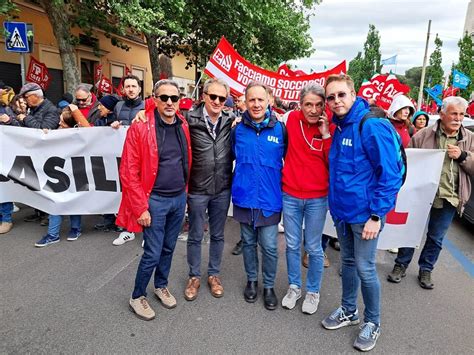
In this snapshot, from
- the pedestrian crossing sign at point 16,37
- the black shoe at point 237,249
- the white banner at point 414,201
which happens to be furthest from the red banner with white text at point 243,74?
the pedestrian crossing sign at point 16,37

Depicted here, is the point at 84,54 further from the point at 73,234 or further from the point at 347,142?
the point at 347,142

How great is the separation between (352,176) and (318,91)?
737mm

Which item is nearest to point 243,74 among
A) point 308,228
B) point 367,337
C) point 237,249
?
point 237,249

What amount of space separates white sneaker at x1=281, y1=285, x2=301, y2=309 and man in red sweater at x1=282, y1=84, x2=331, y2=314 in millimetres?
110

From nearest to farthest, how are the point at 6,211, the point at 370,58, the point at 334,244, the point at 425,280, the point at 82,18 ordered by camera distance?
the point at 425,280 → the point at 334,244 → the point at 6,211 → the point at 82,18 → the point at 370,58

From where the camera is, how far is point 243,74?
6.02 m

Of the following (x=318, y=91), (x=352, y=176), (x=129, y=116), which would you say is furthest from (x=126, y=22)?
(x=352, y=176)

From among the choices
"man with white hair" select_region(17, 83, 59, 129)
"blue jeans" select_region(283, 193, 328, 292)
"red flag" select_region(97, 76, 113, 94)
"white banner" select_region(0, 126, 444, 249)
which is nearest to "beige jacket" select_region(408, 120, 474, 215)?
"blue jeans" select_region(283, 193, 328, 292)

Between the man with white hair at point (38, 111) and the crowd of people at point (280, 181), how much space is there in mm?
2423

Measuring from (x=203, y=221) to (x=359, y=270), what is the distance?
1.39 m

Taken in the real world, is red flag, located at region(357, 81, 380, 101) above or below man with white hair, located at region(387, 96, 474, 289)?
above

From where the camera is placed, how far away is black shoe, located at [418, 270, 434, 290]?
12.4 feet

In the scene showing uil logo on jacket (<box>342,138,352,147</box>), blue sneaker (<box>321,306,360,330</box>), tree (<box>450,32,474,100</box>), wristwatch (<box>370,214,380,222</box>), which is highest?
tree (<box>450,32,474,100</box>)

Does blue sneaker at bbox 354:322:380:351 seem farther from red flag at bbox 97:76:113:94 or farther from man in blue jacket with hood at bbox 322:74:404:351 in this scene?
red flag at bbox 97:76:113:94
